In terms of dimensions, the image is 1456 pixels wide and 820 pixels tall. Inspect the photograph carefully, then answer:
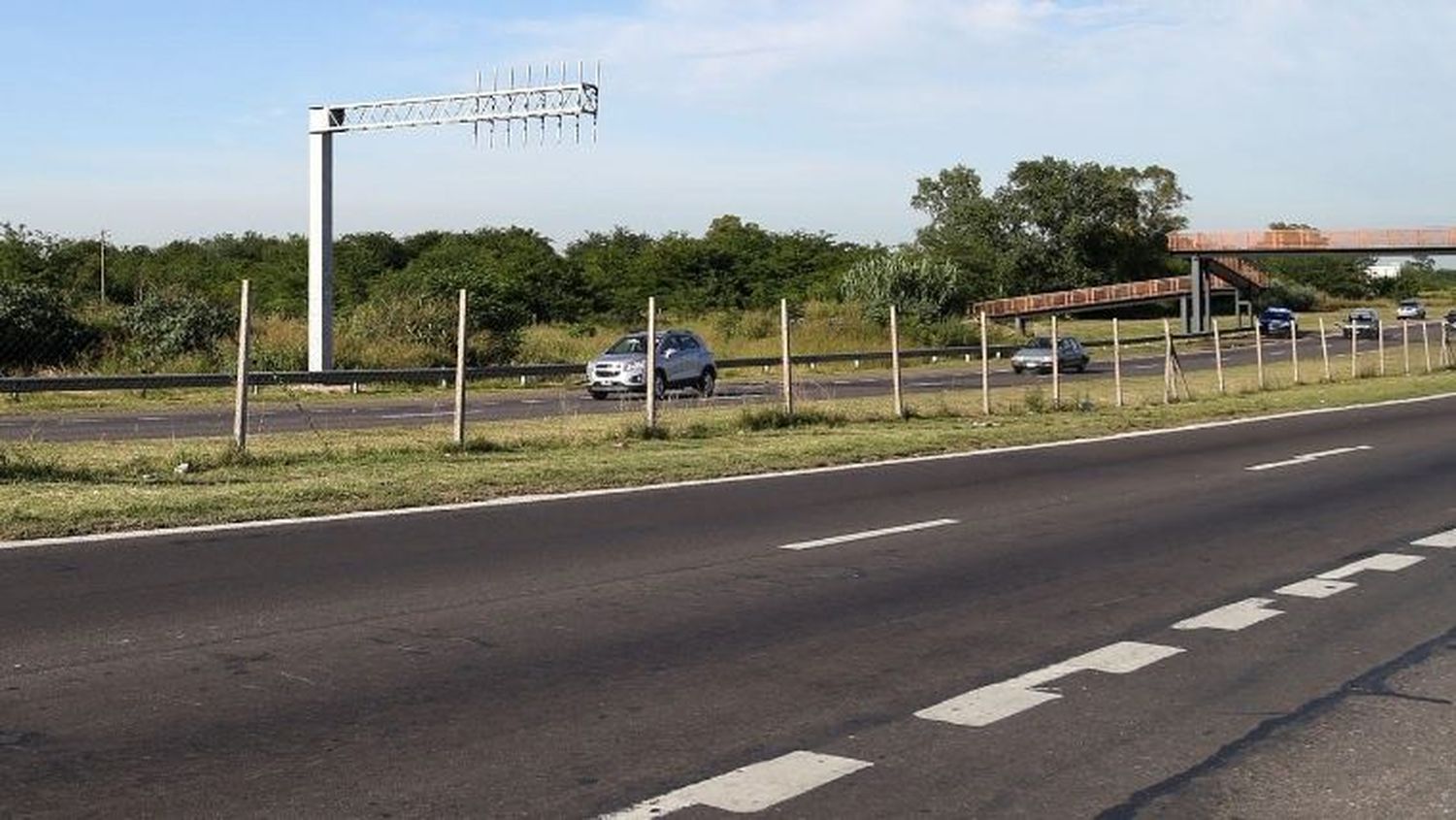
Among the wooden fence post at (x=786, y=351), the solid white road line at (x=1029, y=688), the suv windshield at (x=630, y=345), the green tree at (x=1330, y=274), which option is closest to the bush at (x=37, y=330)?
the suv windshield at (x=630, y=345)

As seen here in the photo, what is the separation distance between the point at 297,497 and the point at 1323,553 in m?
8.18

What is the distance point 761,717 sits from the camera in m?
6.60

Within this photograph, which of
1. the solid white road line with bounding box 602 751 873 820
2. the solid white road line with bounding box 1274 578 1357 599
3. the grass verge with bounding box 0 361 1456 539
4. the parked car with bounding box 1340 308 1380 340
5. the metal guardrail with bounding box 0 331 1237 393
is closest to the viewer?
the solid white road line with bounding box 602 751 873 820

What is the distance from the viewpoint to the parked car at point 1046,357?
51.6 m

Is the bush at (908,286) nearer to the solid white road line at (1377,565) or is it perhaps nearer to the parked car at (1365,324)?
the parked car at (1365,324)

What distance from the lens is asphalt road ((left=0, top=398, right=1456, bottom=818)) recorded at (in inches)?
223

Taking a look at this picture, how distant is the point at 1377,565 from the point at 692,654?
213 inches

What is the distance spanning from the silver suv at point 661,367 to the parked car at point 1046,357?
17.2 metres

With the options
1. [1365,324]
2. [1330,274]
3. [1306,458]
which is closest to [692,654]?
[1306,458]

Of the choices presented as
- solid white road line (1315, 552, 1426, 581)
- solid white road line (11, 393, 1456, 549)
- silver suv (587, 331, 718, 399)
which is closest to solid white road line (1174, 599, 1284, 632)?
solid white road line (1315, 552, 1426, 581)

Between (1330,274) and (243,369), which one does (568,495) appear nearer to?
(243,369)

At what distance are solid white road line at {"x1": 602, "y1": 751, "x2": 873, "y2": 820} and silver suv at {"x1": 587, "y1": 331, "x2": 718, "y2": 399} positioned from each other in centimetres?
2914

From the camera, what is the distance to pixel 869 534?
12.3 meters

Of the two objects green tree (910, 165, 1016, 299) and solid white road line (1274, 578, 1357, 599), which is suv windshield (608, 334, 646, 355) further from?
green tree (910, 165, 1016, 299)
